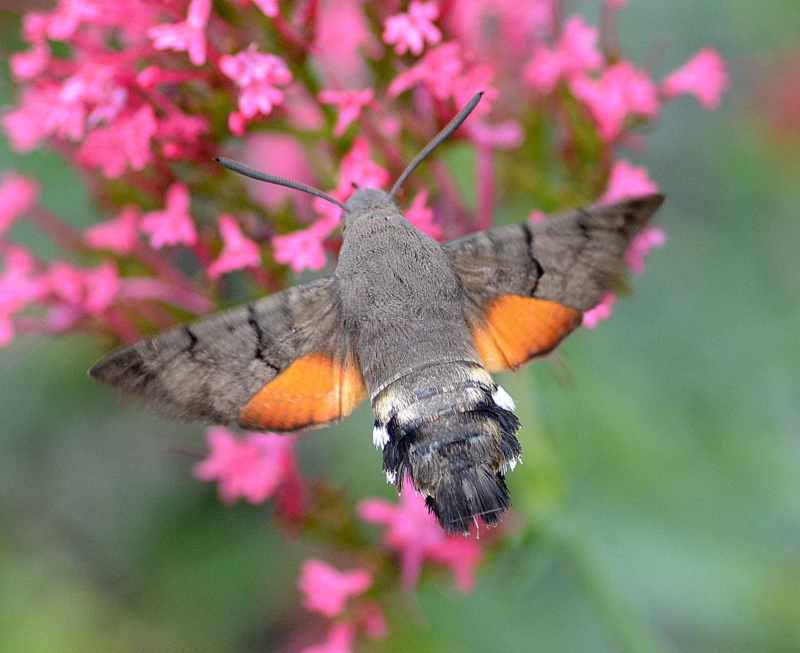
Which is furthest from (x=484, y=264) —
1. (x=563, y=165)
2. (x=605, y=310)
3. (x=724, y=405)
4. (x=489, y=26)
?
(x=724, y=405)

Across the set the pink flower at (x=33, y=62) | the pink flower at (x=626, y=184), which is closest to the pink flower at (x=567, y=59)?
the pink flower at (x=626, y=184)

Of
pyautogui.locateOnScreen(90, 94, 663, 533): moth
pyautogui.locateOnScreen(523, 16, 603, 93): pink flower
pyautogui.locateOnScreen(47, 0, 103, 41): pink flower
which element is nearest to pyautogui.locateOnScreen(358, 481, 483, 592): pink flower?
pyautogui.locateOnScreen(90, 94, 663, 533): moth

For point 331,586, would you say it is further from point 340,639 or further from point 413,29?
point 413,29

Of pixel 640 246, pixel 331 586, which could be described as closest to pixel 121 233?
pixel 331 586

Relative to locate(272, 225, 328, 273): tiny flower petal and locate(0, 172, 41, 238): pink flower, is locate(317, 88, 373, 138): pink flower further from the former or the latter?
locate(0, 172, 41, 238): pink flower

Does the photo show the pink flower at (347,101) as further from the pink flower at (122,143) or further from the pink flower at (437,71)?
the pink flower at (122,143)
